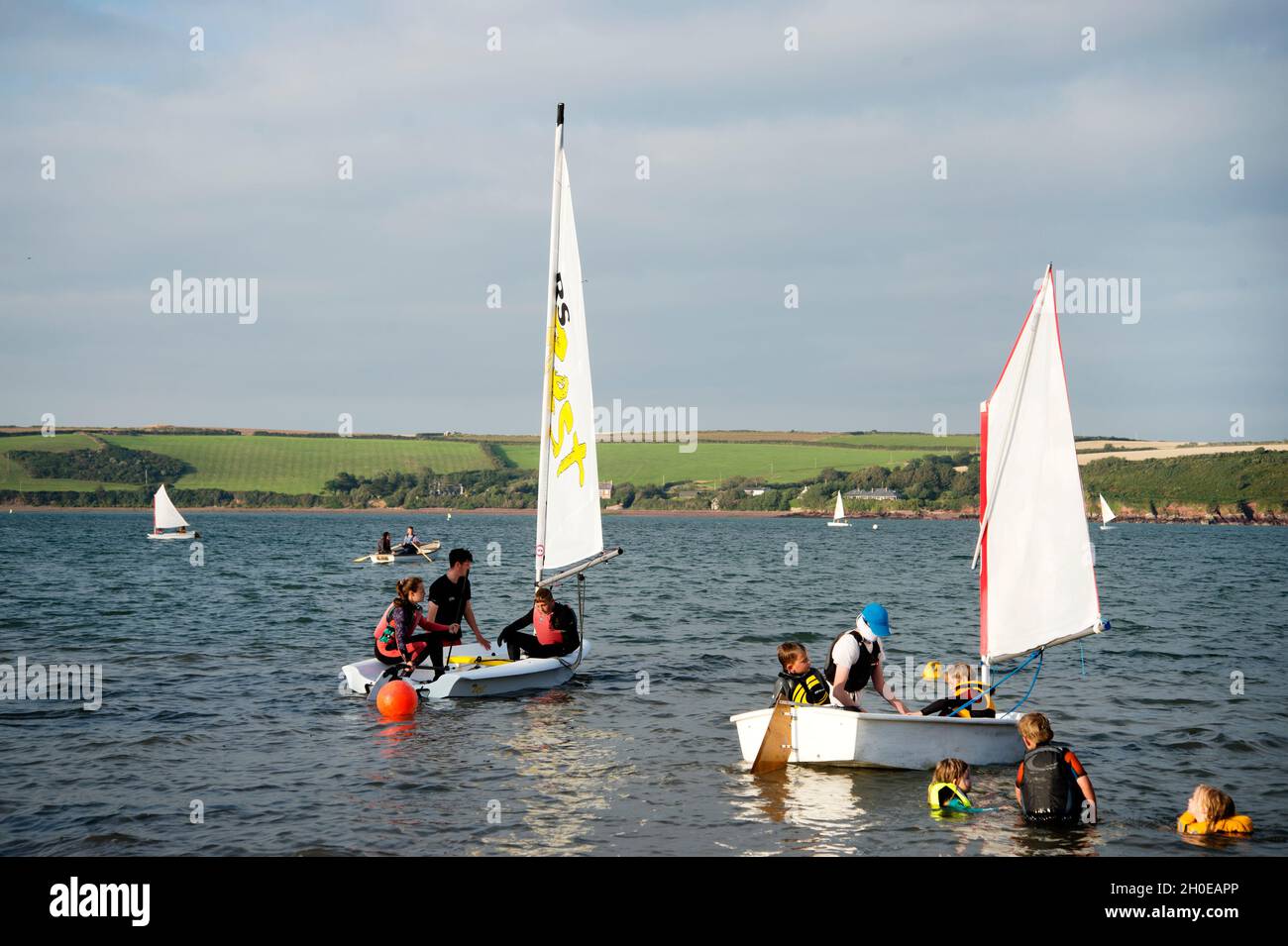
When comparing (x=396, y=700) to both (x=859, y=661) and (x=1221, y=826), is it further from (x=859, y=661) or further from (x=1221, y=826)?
(x=1221, y=826)

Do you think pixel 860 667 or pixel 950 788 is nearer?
pixel 950 788

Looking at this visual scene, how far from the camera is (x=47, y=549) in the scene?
7488 centimetres

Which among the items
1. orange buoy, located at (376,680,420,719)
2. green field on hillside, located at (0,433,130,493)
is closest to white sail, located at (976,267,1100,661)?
orange buoy, located at (376,680,420,719)

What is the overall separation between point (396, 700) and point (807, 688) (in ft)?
22.8

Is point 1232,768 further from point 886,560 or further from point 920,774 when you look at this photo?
Result: point 886,560

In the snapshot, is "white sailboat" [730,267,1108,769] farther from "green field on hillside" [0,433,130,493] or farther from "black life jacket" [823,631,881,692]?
"green field on hillside" [0,433,130,493]

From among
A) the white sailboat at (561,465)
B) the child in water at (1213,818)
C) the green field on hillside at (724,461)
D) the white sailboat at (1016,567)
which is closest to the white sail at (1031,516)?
the white sailboat at (1016,567)

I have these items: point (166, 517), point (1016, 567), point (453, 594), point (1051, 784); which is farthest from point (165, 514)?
point (1051, 784)

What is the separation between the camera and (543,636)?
2019cm

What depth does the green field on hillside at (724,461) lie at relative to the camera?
169250mm

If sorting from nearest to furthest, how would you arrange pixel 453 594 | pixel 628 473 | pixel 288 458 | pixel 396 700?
pixel 396 700 < pixel 453 594 < pixel 628 473 < pixel 288 458

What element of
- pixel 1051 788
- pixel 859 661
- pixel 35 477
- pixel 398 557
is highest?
pixel 35 477

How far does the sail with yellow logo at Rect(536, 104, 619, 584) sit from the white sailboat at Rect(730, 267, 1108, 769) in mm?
6727
